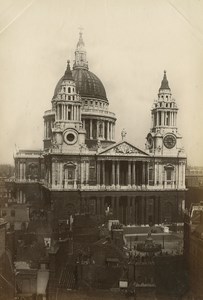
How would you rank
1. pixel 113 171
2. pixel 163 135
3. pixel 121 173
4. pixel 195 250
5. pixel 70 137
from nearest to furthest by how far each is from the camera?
pixel 195 250, pixel 70 137, pixel 113 171, pixel 163 135, pixel 121 173

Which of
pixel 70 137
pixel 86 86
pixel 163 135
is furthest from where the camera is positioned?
pixel 86 86

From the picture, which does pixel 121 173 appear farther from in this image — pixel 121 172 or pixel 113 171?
pixel 113 171

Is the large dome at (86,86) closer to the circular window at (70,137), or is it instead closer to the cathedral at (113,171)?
the cathedral at (113,171)

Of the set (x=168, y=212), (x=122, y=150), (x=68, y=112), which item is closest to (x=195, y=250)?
(x=168, y=212)

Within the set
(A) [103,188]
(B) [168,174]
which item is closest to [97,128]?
(A) [103,188]

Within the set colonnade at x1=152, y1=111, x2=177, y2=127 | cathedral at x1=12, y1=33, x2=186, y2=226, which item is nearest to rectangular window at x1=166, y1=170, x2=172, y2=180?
cathedral at x1=12, y1=33, x2=186, y2=226

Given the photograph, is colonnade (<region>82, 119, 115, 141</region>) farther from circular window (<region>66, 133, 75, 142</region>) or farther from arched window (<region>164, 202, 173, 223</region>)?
arched window (<region>164, 202, 173, 223</region>)

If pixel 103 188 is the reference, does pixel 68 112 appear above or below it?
above

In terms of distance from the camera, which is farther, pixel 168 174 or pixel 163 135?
pixel 168 174

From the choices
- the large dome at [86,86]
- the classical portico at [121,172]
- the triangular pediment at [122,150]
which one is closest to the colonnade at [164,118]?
the triangular pediment at [122,150]

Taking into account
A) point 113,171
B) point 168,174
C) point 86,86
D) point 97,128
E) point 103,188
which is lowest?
point 103,188
